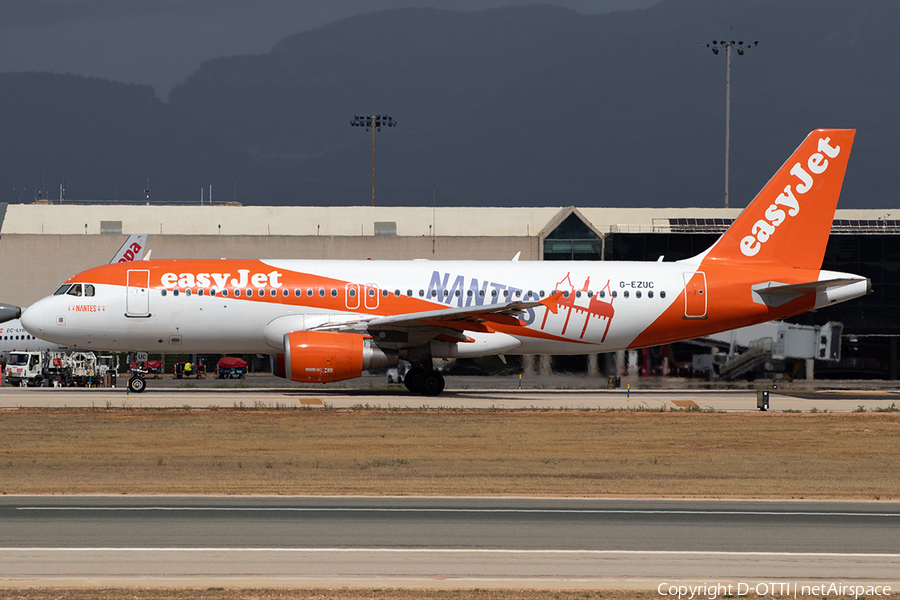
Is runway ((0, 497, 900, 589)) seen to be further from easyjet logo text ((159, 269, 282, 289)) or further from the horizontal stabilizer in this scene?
easyjet logo text ((159, 269, 282, 289))

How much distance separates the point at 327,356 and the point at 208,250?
3288 centimetres

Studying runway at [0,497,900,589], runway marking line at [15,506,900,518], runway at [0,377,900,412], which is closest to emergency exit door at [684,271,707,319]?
runway at [0,377,900,412]

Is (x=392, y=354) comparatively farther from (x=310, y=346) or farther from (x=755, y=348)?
(x=755, y=348)

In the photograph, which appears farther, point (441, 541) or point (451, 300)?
point (451, 300)

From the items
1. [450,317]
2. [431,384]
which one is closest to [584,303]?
[450,317]

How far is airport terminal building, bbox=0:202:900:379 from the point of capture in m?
57.6

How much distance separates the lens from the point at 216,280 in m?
33.9

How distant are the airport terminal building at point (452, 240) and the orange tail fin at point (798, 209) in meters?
9.06

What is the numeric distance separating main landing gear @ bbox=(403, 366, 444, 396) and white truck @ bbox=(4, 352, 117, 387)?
21604mm

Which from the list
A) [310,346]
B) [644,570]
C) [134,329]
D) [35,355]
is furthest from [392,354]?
[35,355]

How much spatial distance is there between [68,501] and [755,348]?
3630 centimetres

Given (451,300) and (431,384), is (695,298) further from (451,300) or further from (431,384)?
(431,384)

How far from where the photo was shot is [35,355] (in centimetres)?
5506

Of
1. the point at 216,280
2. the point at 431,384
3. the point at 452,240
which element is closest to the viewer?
the point at 216,280
